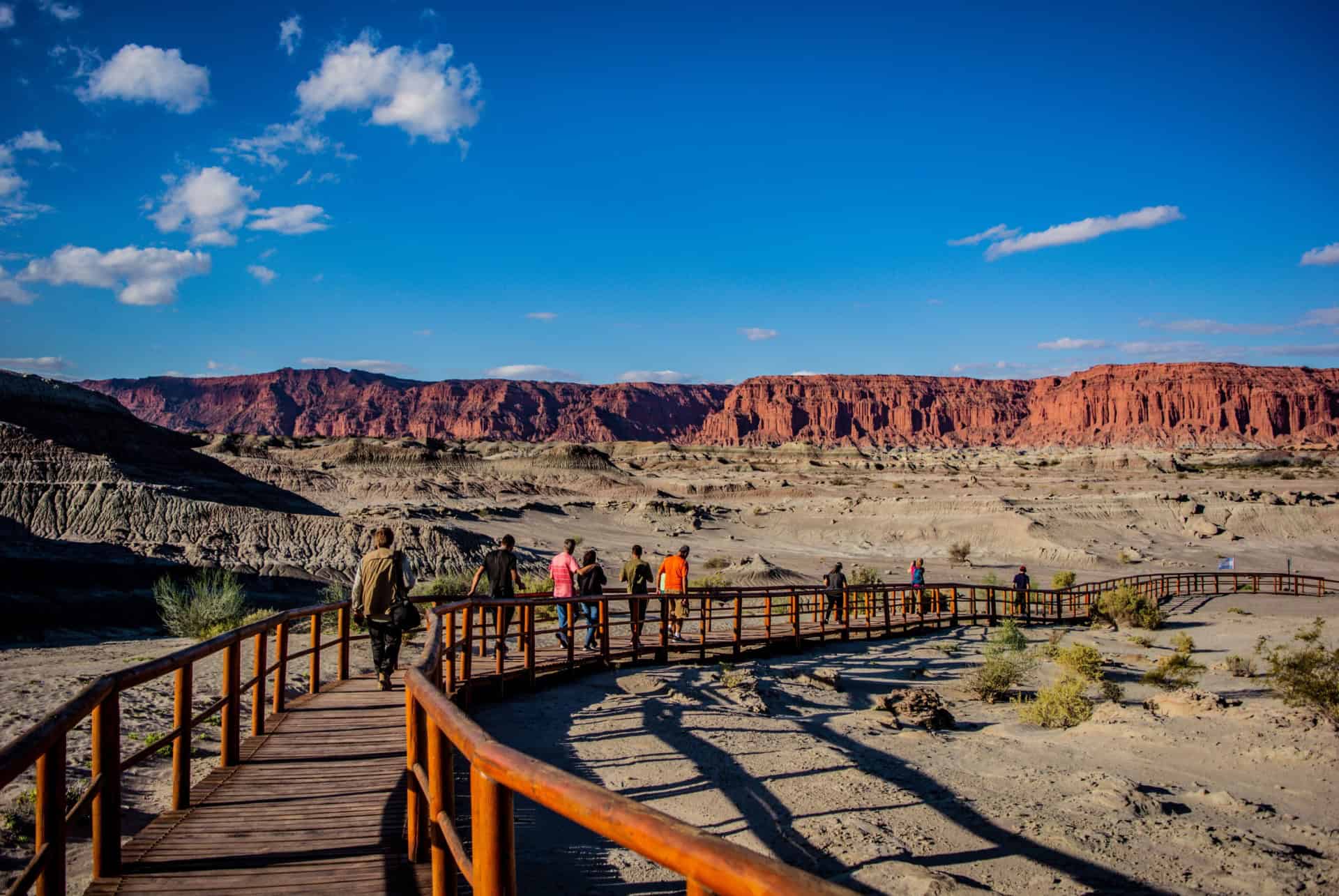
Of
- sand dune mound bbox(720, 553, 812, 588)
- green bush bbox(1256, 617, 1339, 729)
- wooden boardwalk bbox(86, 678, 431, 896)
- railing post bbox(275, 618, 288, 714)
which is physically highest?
railing post bbox(275, 618, 288, 714)

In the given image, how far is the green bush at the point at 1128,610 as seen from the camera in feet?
71.2

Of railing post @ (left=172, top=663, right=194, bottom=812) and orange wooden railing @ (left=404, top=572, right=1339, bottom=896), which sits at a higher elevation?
orange wooden railing @ (left=404, top=572, right=1339, bottom=896)

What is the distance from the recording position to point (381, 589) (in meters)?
8.10

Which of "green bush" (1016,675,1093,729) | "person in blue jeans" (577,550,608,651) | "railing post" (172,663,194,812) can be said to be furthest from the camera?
"person in blue jeans" (577,550,608,651)

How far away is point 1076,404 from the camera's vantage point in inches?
6993

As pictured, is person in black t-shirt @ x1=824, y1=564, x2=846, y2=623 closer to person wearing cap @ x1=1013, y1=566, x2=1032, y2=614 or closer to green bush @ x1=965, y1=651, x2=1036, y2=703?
green bush @ x1=965, y1=651, x2=1036, y2=703

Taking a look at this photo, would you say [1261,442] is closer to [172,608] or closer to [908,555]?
[908,555]

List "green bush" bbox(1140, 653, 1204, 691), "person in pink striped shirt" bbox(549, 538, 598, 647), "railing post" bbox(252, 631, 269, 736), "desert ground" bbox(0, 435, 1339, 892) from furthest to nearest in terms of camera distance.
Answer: "green bush" bbox(1140, 653, 1204, 691) → "person in pink striped shirt" bbox(549, 538, 598, 647) → "desert ground" bbox(0, 435, 1339, 892) → "railing post" bbox(252, 631, 269, 736)

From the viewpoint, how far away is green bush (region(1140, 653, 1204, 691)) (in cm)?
1277

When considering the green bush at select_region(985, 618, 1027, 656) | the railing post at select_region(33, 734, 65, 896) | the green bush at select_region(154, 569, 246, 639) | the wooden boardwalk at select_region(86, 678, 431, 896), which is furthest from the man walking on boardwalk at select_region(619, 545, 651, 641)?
the railing post at select_region(33, 734, 65, 896)

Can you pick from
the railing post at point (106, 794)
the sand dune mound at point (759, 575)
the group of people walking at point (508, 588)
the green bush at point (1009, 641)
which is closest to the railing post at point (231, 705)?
the railing post at point (106, 794)

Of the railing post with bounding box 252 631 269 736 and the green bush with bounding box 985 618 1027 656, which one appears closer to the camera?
the railing post with bounding box 252 631 269 736

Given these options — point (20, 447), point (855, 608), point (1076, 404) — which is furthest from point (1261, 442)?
point (20, 447)

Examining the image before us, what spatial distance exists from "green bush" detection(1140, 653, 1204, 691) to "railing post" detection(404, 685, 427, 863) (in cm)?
1230
